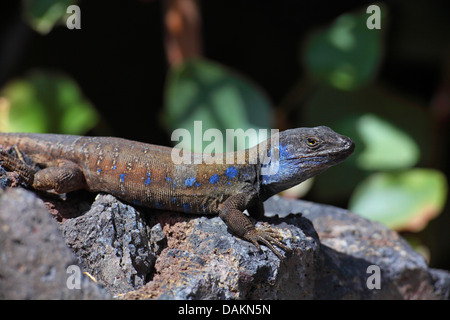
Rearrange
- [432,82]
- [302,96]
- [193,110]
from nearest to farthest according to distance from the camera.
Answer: [193,110] → [302,96] → [432,82]

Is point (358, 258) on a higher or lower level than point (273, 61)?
lower

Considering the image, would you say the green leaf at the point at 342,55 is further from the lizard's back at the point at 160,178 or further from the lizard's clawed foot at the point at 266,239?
the lizard's clawed foot at the point at 266,239

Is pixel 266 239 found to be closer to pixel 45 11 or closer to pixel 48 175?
pixel 48 175

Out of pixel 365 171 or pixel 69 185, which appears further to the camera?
pixel 365 171

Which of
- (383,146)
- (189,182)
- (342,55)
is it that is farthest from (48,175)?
(383,146)

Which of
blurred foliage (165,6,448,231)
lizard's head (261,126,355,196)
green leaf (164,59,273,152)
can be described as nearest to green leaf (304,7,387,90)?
blurred foliage (165,6,448,231)

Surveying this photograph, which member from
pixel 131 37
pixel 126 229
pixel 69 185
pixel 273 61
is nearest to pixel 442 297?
pixel 126 229

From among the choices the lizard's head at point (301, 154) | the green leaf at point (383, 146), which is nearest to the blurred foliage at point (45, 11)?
the lizard's head at point (301, 154)

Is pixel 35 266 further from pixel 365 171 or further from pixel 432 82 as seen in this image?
pixel 432 82
